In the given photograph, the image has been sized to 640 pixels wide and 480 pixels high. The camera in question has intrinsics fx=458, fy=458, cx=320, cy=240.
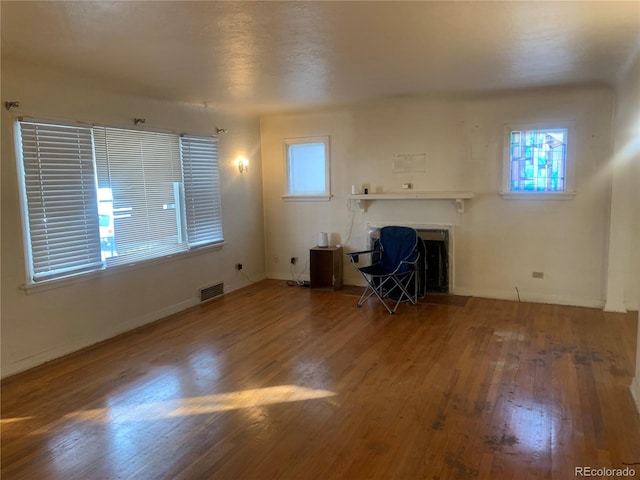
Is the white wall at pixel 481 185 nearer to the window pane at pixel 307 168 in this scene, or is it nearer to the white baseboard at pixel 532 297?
the white baseboard at pixel 532 297

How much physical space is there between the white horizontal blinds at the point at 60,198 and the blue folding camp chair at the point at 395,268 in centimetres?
288

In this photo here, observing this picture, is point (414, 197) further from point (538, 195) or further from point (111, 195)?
point (111, 195)

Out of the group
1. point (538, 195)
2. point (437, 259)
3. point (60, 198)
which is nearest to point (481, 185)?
point (538, 195)

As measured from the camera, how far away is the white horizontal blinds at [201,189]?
214 inches

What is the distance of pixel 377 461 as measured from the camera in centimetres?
240

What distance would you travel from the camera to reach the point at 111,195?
445 centimetres

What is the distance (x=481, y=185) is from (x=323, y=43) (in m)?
3.11

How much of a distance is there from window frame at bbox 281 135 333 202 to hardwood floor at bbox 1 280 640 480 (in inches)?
85.1

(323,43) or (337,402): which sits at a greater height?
(323,43)

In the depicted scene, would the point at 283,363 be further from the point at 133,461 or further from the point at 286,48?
the point at 286,48

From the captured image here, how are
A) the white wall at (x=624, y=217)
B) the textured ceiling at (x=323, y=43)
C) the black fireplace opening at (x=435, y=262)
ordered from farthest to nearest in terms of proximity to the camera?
the black fireplace opening at (x=435, y=262) → the white wall at (x=624, y=217) → the textured ceiling at (x=323, y=43)

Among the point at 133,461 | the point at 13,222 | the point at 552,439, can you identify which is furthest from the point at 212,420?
the point at 13,222

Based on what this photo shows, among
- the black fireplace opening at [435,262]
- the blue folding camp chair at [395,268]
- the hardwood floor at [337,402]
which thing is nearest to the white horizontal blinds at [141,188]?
the hardwood floor at [337,402]

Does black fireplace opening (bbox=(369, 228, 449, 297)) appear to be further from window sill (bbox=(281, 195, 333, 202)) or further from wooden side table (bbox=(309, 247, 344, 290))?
window sill (bbox=(281, 195, 333, 202))
